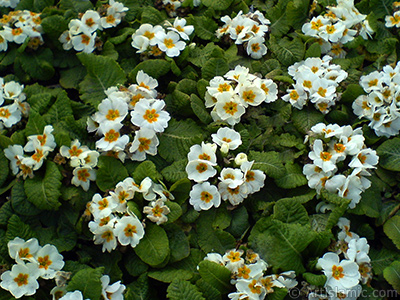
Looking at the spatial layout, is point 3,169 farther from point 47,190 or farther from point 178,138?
point 178,138

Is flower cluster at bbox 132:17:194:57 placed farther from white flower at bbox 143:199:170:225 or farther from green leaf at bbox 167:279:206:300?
green leaf at bbox 167:279:206:300

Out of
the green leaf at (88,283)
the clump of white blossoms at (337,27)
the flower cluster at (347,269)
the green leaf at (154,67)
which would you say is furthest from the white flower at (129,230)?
the clump of white blossoms at (337,27)

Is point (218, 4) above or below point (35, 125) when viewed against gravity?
above

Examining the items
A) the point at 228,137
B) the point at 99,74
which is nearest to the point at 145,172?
the point at 228,137

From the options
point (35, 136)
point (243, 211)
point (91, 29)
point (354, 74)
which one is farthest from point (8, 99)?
point (354, 74)

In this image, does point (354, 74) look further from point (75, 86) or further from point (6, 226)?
point (6, 226)

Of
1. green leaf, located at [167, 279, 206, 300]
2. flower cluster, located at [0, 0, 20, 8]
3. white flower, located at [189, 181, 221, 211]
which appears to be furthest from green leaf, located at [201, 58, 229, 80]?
flower cluster, located at [0, 0, 20, 8]

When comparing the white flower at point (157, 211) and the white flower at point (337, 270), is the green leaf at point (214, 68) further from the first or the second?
the white flower at point (337, 270)
